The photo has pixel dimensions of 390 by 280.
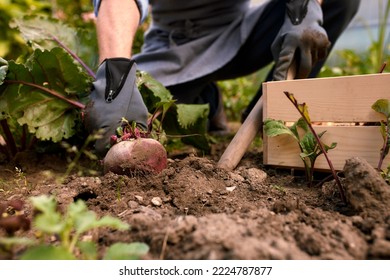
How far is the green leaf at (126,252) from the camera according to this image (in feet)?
2.66

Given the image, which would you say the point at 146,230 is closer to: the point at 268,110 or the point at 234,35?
the point at 268,110

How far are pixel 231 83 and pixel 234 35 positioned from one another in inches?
62.3

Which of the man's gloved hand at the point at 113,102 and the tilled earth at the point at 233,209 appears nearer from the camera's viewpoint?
the tilled earth at the point at 233,209

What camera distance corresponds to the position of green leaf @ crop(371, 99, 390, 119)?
1380 millimetres

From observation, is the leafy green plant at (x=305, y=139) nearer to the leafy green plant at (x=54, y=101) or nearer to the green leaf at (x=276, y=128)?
the green leaf at (x=276, y=128)

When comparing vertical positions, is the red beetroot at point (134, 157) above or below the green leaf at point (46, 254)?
above

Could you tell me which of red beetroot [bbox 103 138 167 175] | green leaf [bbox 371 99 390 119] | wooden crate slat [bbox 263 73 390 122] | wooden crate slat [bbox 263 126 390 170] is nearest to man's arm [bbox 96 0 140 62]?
red beetroot [bbox 103 138 167 175]

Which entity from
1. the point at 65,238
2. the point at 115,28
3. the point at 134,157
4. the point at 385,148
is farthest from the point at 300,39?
the point at 65,238

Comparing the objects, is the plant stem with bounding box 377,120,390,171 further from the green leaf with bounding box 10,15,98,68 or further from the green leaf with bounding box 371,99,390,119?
the green leaf with bounding box 10,15,98,68

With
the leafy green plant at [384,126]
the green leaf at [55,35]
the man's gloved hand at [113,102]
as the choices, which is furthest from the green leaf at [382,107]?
the green leaf at [55,35]

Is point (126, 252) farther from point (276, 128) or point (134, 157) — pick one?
point (276, 128)

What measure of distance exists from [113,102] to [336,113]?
0.88 m

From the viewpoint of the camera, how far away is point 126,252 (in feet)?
2.66

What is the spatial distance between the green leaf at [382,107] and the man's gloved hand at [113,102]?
2.89 feet
